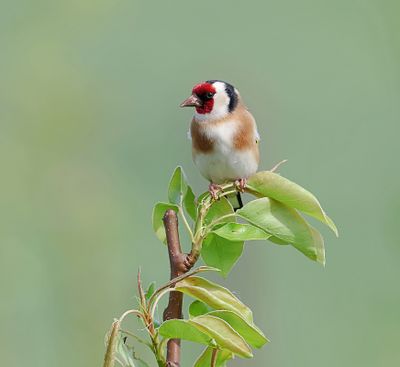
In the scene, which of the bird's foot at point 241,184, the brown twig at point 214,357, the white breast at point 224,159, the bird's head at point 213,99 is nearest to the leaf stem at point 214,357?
the brown twig at point 214,357

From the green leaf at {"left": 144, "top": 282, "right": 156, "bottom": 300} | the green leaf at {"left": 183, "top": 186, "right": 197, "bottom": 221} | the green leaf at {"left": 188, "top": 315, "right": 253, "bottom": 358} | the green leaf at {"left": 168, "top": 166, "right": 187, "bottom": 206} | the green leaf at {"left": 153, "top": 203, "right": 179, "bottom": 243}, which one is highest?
the green leaf at {"left": 168, "top": 166, "right": 187, "bottom": 206}

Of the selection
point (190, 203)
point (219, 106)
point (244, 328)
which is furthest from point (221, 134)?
point (244, 328)

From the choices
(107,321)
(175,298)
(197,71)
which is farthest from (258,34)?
(175,298)

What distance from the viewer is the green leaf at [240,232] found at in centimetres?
100

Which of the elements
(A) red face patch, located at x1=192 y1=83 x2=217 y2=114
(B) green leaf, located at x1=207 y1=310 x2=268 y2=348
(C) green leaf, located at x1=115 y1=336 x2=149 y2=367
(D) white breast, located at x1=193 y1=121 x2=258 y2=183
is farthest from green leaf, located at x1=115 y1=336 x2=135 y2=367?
(A) red face patch, located at x1=192 y1=83 x2=217 y2=114

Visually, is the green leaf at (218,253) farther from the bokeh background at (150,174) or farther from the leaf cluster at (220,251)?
the bokeh background at (150,174)

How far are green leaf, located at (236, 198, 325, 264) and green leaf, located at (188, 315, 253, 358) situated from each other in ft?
0.51

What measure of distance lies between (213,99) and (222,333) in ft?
3.60

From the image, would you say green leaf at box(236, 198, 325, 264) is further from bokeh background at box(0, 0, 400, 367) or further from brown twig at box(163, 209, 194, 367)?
bokeh background at box(0, 0, 400, 367)

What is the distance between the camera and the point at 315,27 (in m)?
7.73

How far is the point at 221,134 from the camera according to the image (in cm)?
195

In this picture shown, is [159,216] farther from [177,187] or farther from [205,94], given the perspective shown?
[205,94]

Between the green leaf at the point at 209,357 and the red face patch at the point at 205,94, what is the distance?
3.25 ft

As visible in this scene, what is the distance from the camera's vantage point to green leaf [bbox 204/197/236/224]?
44.1 inches
